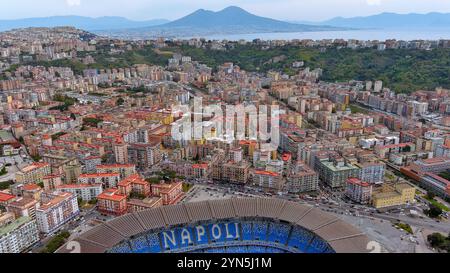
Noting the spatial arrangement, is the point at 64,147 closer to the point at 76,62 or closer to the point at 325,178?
the point at 325,178

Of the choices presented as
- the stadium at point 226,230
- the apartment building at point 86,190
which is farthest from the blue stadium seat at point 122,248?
the apartment building at point 86,190

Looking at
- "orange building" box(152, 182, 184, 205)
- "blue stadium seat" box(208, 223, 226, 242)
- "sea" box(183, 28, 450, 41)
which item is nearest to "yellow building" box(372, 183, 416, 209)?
"blue stadium seat" box(208, 223, 226, 242)

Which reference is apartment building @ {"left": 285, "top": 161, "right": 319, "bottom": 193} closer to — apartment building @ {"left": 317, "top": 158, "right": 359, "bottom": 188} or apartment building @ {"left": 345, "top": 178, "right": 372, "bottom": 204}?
apartment building @ {"left": 317, "top": 158, "right": 359, "bottom": 188}

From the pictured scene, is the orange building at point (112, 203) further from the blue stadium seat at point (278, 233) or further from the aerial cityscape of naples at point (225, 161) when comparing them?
the blue stadium seat at point (278, 233)

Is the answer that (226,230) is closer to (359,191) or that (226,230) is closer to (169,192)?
(169,192)
